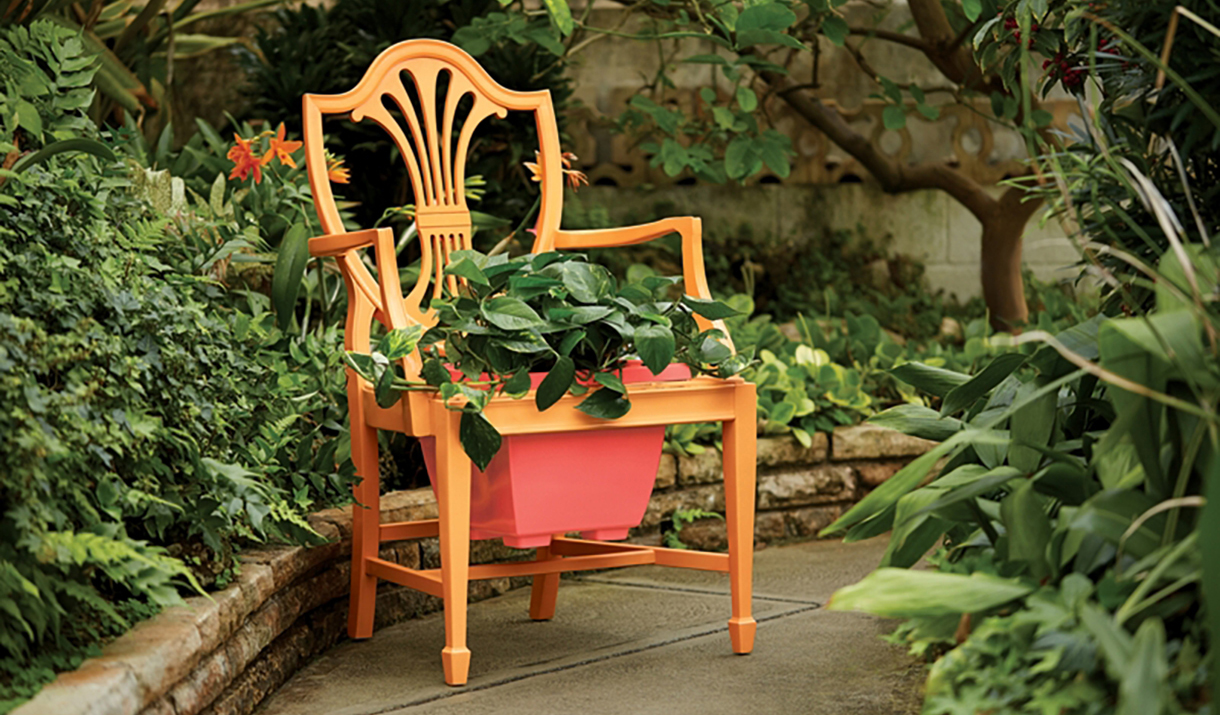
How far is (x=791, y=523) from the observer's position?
3506 mm

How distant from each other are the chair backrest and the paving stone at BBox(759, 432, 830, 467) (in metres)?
1.09

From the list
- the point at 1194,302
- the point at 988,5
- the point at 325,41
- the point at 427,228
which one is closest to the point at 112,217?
the point at 427,228

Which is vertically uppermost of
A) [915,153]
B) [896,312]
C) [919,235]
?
[915,153]

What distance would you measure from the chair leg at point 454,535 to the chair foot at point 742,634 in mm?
528

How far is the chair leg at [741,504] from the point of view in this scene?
230 centimetres

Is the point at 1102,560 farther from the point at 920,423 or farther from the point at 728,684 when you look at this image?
the point at 728,684

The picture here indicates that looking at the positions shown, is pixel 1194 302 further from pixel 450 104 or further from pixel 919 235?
pixel 919 235

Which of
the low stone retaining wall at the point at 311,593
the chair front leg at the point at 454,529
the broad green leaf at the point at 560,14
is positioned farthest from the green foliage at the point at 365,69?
the chair front leg at the point at 454,529

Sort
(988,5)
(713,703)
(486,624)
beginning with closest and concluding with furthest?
(713,703)
(486,624)
(988,5)

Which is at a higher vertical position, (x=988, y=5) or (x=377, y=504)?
(x=988, y=5)

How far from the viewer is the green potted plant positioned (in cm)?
210

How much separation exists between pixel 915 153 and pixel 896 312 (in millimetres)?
911

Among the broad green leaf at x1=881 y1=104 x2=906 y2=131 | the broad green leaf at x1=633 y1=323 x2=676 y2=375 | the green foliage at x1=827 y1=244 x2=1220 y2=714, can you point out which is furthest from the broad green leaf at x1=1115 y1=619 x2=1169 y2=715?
the broad green leaf at x1=881 y1=104 x2=906 y2=131

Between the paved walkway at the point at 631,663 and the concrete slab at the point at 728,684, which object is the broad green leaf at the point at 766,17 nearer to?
the paved walkway at the point at 631,663
